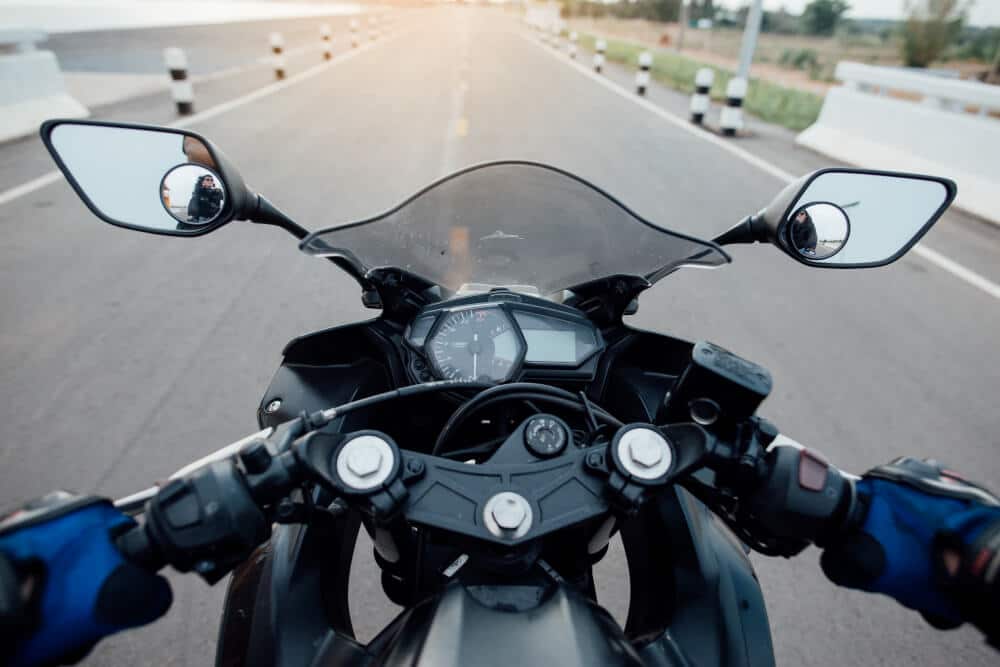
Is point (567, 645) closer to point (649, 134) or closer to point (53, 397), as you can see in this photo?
point (53, 397)

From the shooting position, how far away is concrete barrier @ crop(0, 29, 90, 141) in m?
8.69

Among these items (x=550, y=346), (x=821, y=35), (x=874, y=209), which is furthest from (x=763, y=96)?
(x=821, y=35)

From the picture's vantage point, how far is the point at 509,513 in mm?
967

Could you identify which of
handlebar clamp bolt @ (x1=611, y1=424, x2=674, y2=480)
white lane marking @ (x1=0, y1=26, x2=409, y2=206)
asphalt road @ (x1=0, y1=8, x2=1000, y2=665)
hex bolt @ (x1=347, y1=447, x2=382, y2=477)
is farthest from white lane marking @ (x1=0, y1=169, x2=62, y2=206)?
handlebar clamp bolt @ (x1=611, y1=424, x2=674, y2=480)

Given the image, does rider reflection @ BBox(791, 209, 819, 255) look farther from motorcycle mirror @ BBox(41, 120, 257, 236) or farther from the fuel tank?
motorcycle mirror @ BBox(41, 120, 257, 236)

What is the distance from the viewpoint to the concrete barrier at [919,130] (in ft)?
24.4

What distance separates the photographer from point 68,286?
4.81 meters

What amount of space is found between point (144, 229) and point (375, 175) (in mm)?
6607

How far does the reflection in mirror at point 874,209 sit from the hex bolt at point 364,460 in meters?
1.06

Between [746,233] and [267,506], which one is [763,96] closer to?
[746,233]

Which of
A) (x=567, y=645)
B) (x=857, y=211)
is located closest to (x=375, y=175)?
(x=857, y=211)

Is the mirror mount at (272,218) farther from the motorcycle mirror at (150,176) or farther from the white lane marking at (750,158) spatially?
the white lane marking at (750,158)

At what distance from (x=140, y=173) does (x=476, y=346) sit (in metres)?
0.96

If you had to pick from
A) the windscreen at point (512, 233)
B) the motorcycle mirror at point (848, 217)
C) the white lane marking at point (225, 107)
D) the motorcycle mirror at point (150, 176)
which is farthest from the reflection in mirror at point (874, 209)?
the white lane marking at point (225, 107)
